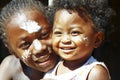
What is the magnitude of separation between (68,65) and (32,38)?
0.62ft

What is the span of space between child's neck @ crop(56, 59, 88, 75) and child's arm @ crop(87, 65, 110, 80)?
0.09 meters

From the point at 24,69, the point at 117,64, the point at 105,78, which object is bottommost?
the point at 117,64

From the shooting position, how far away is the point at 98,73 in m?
1.84

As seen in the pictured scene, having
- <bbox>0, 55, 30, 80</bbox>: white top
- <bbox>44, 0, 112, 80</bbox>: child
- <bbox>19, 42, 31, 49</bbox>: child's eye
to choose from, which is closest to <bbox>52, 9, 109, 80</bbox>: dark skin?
<bbox>44, 0, 112, 80</bbox>: child

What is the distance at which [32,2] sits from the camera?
2021 millimetres

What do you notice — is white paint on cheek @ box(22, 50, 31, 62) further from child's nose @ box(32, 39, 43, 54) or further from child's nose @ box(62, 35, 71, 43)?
child's nose @ box(62, 35, 71, 43)

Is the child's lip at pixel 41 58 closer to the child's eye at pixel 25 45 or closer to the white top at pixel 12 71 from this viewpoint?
the child's eye at pixel 25 45

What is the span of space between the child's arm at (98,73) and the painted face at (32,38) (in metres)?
0.20

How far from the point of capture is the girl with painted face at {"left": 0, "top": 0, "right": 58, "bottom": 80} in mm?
1938

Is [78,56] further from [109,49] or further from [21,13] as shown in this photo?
[109,49]

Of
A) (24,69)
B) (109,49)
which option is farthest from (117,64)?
(24,69)

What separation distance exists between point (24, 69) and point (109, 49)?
1.60 meters

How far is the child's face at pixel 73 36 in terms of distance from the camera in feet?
6.08

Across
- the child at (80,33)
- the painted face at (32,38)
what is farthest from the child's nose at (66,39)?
the painted face at (32,38)
